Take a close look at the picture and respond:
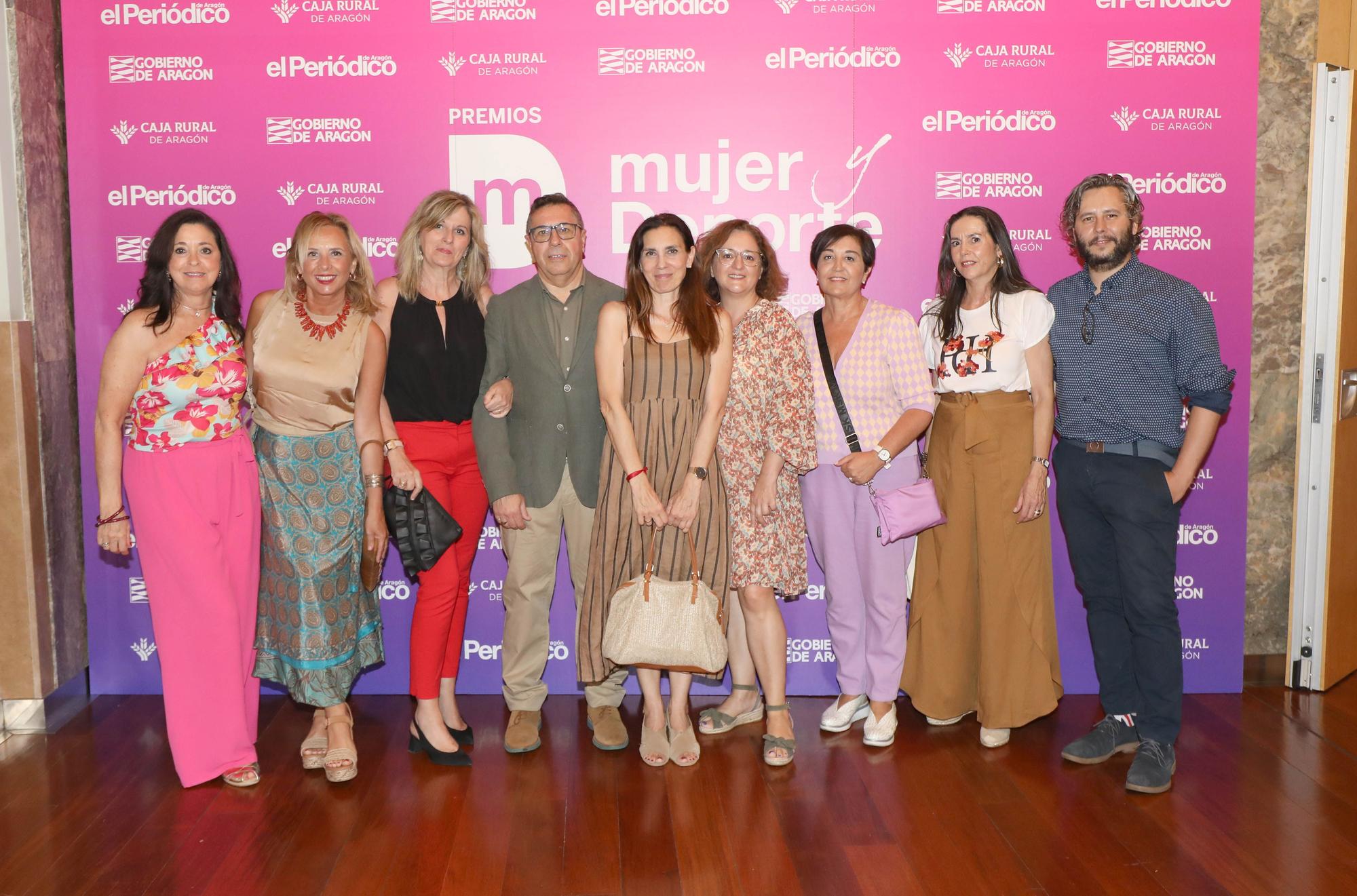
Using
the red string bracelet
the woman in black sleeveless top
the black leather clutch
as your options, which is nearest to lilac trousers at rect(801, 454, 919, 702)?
the woman in black sleeveless top

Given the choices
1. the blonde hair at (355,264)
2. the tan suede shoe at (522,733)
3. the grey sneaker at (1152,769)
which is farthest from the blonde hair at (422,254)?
the grey sneaker at (1152,769)

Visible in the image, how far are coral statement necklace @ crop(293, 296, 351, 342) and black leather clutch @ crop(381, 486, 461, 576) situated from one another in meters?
0.58

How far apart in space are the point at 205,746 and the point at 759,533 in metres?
2.09

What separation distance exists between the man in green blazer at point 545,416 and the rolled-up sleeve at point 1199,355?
6.62 ft

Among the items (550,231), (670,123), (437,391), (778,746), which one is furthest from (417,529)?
(670,123)

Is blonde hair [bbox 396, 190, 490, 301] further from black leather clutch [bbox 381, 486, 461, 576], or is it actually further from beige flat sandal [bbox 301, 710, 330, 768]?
beige flat sandal [bbox 301, 710, 330, 768]

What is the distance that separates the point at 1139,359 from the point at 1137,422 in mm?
220

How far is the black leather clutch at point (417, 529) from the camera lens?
3.82m

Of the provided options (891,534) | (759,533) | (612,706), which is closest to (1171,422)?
(891,534)

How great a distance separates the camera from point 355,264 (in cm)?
382

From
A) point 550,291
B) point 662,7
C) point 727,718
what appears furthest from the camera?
point 662,7

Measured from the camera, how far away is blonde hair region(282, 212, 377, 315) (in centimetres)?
375

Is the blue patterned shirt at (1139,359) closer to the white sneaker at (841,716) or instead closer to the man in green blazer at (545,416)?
the white sneaker at (841,716)

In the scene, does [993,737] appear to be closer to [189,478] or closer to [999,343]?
[999,343]
